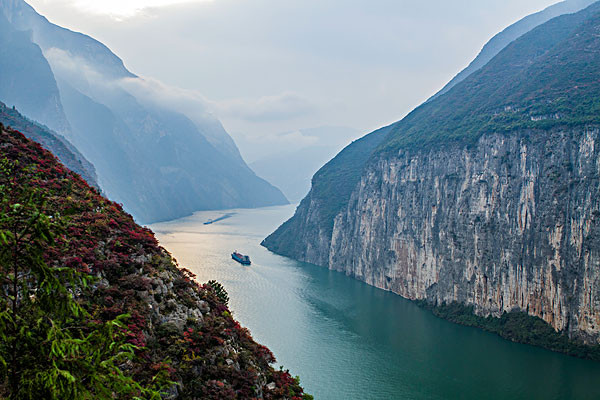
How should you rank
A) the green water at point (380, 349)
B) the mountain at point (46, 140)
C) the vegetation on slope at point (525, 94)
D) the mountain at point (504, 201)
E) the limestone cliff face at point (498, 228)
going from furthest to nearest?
the mountain at point (46, 140) → the vegetation on slope at point (525, 94) → the mountain at point (504, 201) → the limestone cliff face at point (498, 228) → the green water at point (380, 349)

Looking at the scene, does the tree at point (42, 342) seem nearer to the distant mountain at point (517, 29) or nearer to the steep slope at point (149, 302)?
the steep slope at point (149, 302)

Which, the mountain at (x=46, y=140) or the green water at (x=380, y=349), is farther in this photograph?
the mountain at (x=46, y=140)

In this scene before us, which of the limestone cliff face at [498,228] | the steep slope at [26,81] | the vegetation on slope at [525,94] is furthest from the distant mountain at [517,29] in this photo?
the steep slope at [26,81]

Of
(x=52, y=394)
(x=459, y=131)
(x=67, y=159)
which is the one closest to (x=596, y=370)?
(x=459, y=131)

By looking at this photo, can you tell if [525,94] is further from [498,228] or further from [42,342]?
[42,342]

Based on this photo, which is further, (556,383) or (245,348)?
(556,383)

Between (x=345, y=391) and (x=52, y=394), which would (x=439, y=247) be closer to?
(x=345, y=391)

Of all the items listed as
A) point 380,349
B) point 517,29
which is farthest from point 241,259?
point 517,29
